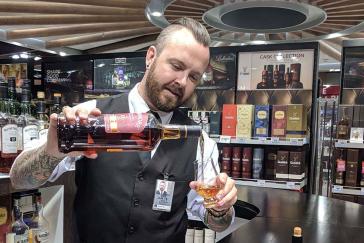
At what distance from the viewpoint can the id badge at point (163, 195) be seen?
1.38 metres

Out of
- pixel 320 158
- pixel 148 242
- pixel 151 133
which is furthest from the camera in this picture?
pixel 320 158

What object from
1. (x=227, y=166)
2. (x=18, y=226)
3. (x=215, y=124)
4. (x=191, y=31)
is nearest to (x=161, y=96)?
(x=191, y=31)

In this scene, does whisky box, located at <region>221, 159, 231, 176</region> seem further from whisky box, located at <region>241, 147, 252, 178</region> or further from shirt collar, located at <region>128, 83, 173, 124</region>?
shirt collar, located at <region>128, 83, 173, 124</region>

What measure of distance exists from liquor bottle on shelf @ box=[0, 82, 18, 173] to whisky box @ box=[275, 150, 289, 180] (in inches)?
103

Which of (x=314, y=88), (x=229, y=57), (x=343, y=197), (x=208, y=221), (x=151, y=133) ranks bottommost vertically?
(x=343, y=197)

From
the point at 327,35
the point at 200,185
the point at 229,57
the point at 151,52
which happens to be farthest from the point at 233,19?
the point at 200,185

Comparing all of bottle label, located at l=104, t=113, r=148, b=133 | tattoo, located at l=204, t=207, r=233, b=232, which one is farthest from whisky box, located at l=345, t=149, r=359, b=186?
bottle label, located at l=104, t=113, r=148, b=133

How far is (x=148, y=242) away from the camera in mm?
1374

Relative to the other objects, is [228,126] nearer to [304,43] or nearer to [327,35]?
[304,43]

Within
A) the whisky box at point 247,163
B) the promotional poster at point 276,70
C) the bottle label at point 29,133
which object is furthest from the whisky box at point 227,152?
the bottle label at point 29,133

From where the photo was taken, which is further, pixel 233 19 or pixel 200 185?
pixel 233 19

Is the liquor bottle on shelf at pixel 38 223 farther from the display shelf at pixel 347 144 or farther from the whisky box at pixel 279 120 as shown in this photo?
the display shelf at pixel 347 144

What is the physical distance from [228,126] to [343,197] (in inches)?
54.4

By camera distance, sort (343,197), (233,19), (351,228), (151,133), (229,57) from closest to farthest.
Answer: (151,133)
(351,228)
(233,19)
(343,197)
(229,57)
